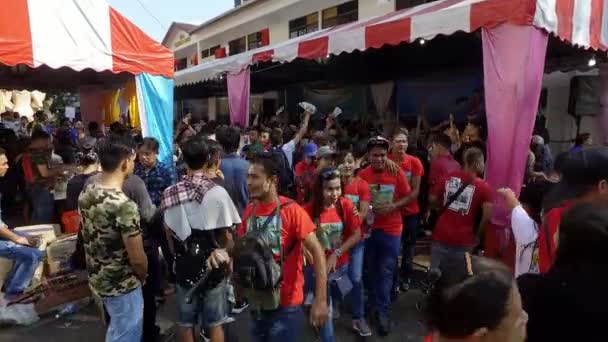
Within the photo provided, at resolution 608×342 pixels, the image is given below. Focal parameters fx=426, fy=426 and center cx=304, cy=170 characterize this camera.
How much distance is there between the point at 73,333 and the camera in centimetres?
350

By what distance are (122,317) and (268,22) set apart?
1737cm

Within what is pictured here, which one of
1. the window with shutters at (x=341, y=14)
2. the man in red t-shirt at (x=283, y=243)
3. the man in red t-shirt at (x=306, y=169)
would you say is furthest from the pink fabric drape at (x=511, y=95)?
the window with shutters at (x=341, y=14)

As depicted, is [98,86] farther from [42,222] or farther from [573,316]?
[573,316]

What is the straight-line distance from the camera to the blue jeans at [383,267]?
10.8 ft

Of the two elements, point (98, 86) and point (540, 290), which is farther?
point (98, 86)

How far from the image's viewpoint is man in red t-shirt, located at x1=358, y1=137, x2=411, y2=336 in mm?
3305

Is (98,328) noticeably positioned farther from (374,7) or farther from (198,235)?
(374,7)

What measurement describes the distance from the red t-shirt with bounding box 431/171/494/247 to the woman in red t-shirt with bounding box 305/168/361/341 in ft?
2.53

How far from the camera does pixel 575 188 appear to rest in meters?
1.78

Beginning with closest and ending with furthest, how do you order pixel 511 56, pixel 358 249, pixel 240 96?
pixel 358 249 → pixel 511 56 → pixel 240 96

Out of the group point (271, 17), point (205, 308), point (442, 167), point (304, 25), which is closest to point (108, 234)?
point (205, 308)

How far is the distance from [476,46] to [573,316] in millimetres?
7188

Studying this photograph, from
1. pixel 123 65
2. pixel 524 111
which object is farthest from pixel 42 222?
pixel 524 111

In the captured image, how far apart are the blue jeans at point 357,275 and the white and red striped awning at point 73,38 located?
12.4ft
